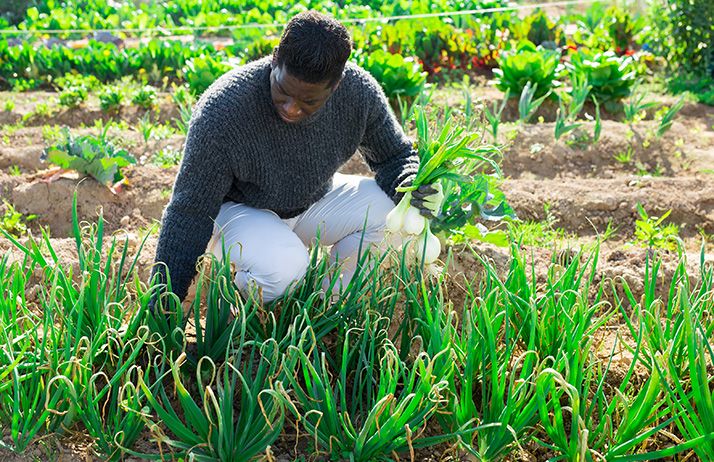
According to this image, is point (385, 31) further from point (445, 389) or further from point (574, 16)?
point (445, 389)

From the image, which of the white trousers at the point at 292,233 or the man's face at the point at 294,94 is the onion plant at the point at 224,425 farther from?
the man's face at the point at 294,94

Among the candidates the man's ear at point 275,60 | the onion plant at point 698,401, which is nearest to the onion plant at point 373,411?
the onion plant at point 698,401

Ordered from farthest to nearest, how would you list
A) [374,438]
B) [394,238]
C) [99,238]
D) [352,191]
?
1. [352,191]
2. [394,238]
3. [99,238]
4. [374,438]

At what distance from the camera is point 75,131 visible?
481 cm

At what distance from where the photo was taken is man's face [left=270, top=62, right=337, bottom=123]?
242cm

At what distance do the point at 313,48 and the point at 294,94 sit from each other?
0.50 ft

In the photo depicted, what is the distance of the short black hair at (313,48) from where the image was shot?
235cm

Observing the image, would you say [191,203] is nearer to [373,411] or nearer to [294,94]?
[294,94]

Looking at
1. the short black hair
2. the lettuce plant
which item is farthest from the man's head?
the lettuce plant

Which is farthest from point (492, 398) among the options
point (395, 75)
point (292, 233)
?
point (395, 75)

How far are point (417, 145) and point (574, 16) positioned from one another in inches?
183

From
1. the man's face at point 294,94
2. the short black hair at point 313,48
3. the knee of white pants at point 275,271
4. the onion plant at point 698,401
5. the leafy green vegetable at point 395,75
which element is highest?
the short black hair at point 313,48

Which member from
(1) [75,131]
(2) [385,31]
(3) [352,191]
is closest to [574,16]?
(2) [385,31]

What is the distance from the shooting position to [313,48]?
2.35m
